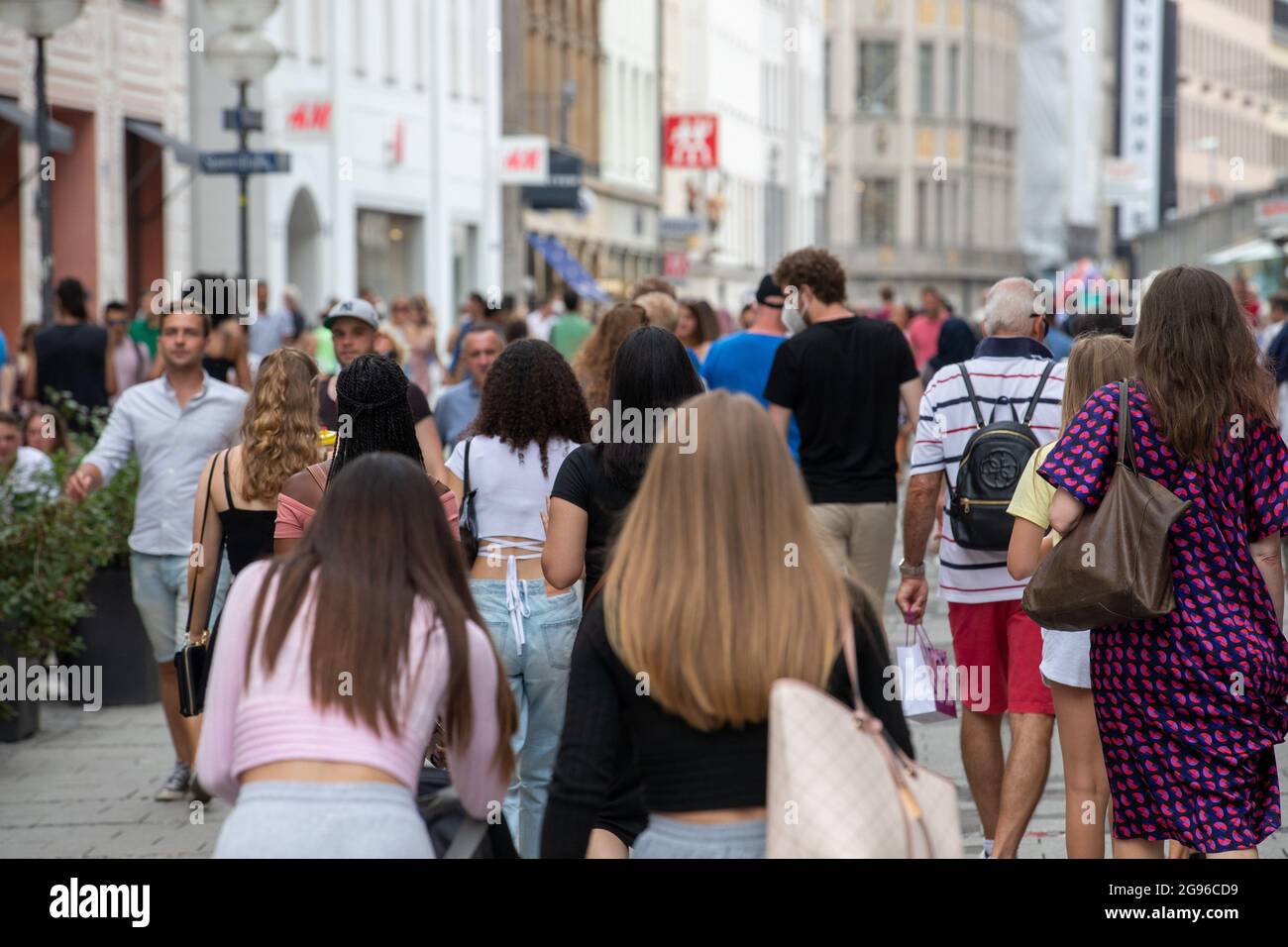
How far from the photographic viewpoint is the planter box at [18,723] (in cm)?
Result: 1048

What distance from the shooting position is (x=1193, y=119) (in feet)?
381

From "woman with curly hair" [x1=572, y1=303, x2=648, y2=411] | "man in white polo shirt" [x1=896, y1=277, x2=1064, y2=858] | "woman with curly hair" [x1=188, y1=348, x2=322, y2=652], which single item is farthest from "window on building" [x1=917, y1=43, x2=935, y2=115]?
"woman with curly hair" [x1=188, y1=348, x2=322, y2=652]

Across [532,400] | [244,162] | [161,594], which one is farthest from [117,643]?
[244,162]

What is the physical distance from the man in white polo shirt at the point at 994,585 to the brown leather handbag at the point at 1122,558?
1.75 m

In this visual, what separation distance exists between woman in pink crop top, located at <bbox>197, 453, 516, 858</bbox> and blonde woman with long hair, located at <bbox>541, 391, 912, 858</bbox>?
32cm

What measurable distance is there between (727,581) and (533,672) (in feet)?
10.2

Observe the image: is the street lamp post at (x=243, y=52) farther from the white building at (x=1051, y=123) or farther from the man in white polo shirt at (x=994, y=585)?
the white building at (x=1051, y=123)

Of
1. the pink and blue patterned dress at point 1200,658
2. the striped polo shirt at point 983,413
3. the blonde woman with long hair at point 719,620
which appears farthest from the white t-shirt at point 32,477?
the blonde woman with long hair at point 719,620

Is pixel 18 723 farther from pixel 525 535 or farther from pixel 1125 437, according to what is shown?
pixel 1125 437

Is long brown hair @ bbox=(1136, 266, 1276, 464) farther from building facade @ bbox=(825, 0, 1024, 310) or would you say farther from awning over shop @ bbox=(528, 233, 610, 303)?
building facade @ bbox=(825, 0, 1024, 310)

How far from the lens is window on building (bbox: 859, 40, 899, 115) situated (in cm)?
9550
